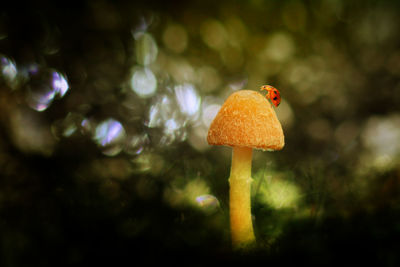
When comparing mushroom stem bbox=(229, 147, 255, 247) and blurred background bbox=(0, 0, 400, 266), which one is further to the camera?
mushroom stem bbox=(229, 147, 255, 247)

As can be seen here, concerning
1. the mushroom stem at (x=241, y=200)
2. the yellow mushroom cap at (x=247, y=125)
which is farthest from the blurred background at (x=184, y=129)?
the yellow mushroom cap at (x=247, y=125)

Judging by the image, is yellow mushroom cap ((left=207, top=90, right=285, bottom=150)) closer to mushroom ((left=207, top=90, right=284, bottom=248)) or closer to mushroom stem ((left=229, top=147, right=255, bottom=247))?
mushroom ((left=207, top=90, right=284, bottom=248))

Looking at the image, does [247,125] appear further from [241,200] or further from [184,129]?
[184,129]

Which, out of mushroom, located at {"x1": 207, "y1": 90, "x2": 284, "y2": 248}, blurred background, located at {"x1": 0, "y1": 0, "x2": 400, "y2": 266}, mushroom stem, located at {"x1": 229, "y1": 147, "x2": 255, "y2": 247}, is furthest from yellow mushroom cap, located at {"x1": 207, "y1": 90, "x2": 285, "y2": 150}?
blurred background, located at {"x1": 0, "y1": 0, "x2": 400, "y2": 266}

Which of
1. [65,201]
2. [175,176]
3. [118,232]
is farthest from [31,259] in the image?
[175,176]

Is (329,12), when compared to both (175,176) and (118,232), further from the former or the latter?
(118,232)

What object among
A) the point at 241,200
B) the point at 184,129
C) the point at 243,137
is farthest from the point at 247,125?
the point at 184,129

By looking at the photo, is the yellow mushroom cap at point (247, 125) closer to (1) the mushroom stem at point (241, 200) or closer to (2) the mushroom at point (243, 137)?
A: (2) the mushroom at point (243, 137)
